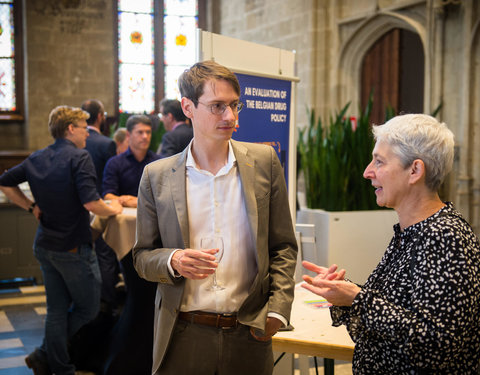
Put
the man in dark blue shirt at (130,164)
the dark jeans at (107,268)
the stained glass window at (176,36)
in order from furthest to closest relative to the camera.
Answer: the stained glass window at (176,36), the dark jeans at (107,268), the man in dark blue shirt at (130,164)

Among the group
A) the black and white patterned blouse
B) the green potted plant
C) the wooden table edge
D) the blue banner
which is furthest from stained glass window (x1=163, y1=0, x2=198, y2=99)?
the black and white patterned blouse

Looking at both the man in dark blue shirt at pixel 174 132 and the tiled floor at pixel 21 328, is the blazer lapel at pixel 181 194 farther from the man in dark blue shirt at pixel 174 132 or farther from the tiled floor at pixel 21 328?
the man in dark blue shirt at pixel 174 132

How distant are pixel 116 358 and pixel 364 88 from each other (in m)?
5.95

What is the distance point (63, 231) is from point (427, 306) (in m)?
2.50

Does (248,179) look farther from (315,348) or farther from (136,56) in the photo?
(136,56)

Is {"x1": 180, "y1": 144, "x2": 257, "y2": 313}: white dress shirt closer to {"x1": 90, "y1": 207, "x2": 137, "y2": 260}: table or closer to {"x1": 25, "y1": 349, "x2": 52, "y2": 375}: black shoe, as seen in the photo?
{"x1": 90, "y1": 207, "x2": 137, "y2": 260}: table

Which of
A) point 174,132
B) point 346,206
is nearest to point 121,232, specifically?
point 174,132

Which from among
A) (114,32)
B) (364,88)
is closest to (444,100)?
(364,88)

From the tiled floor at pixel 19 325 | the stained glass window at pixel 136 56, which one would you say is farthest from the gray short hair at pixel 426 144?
the stained glass window at pixel 136 56

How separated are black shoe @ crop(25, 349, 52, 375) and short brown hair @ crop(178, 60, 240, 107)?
244 centimetres

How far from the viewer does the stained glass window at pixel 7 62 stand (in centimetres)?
965

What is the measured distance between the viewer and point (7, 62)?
975 cm

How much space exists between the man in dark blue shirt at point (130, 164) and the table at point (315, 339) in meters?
2.37

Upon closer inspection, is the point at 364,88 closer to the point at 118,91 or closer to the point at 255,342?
the point at 118,91
